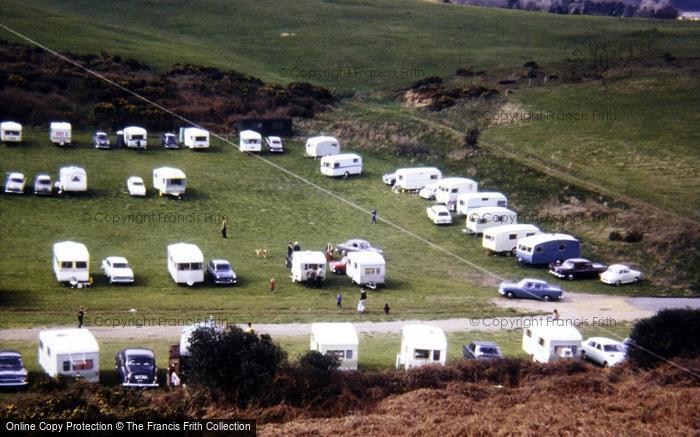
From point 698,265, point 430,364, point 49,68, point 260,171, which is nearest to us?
point 430,364

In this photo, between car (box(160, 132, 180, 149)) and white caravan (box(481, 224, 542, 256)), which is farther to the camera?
car (box(160, 132, 180, 149))

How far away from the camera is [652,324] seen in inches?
1240

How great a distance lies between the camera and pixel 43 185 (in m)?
48.8

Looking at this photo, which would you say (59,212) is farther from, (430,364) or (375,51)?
(375,51)

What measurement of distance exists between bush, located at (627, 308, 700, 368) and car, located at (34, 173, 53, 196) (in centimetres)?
2999

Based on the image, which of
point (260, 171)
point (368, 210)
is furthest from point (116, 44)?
point (368, 210)

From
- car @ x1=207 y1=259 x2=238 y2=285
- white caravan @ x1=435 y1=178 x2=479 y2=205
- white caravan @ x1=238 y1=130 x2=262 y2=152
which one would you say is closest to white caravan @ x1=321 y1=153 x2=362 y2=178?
white caravan @ x1=238 y1=130 x2=262 y2=152

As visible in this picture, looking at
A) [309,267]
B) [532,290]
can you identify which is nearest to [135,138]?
[309,267]

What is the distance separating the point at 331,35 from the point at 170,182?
6094 centimetres

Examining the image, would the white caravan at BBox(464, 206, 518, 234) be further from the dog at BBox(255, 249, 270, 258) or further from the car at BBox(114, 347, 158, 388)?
the car at BBox(114, 347, 158, 388)

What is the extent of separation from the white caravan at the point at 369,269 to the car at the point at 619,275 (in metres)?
10.1

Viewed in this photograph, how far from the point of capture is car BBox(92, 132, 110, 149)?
58.2 m

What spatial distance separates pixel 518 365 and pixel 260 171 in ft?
99.7

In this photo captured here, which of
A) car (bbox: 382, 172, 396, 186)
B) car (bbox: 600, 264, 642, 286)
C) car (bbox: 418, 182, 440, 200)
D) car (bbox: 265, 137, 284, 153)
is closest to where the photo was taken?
car (bbox: 600, 264, 642, 286)
